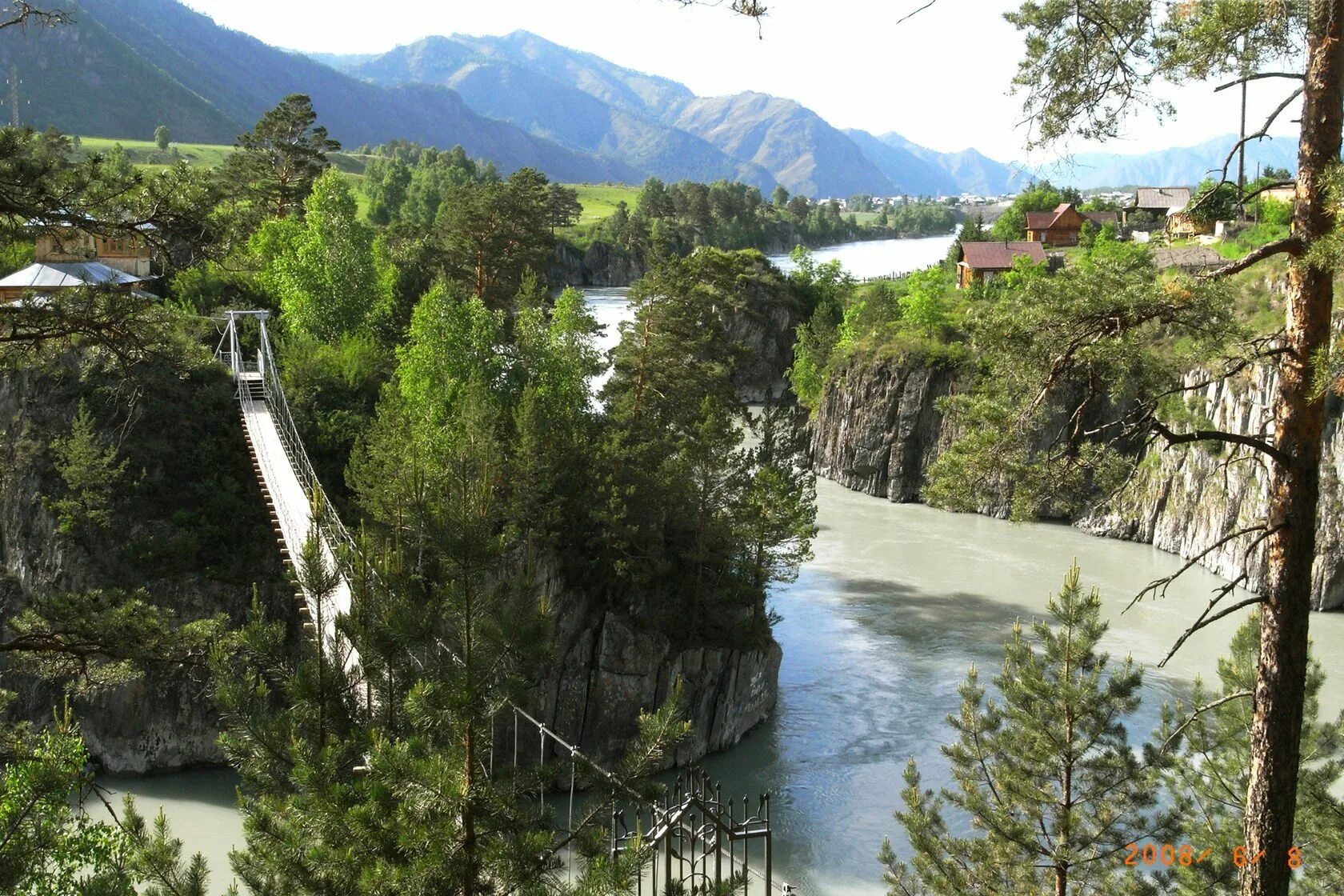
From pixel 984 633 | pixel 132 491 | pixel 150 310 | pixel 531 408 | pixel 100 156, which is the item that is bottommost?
pixel 984 633

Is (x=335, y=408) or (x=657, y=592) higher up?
(x=335, y=408)

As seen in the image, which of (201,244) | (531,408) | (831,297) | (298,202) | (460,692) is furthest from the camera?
(831,297)

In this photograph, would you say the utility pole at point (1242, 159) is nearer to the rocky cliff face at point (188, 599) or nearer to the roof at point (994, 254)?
the rocky cliff face at point (188, 599)

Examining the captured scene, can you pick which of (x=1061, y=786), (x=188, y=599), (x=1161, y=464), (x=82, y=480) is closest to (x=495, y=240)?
(x=82, y=480)

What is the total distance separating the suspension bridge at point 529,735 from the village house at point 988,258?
36325mm

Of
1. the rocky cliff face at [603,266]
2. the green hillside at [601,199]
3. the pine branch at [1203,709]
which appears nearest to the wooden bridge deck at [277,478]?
the pine branch at [1203,709]

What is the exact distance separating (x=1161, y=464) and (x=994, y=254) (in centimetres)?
3699

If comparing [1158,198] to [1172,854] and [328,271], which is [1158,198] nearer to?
[328,271]

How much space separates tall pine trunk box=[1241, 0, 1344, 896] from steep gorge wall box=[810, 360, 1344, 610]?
1214cm

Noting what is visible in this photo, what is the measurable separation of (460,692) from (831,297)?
58533 mm

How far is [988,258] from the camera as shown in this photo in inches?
2194

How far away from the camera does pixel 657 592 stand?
830 inches

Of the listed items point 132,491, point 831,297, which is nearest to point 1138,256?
point 132,491

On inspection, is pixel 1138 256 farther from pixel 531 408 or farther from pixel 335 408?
pixel 335 408
